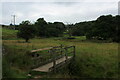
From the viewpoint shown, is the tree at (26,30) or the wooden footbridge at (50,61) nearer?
the wooden footbridge at (50,61)

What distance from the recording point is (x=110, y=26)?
37.5 meters

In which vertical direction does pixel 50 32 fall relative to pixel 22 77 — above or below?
above

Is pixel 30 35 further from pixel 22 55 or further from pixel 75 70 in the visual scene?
pixel 75 70

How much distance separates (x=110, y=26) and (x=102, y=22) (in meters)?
2.64

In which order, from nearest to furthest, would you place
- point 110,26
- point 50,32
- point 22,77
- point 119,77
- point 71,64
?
point 22,77, point 119,77, point 71,64, point 110,26, point 50,32

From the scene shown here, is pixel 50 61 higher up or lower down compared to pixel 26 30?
lower down

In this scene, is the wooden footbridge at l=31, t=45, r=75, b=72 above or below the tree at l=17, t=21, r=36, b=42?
below

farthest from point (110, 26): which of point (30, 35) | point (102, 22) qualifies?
point (30, 35)

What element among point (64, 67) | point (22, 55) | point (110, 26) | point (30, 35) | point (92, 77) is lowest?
point (92, 77)

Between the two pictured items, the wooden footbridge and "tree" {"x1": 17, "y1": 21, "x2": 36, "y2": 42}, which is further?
"tree" {"x1": 17, "y1": 21, "x2": 36, "y2": 42}

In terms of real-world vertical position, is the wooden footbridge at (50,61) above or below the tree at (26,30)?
below

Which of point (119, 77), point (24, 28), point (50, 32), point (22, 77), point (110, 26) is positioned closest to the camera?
point (22, 77)

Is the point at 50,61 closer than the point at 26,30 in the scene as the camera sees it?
Yes

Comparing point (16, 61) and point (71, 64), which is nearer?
point (16, 61)
